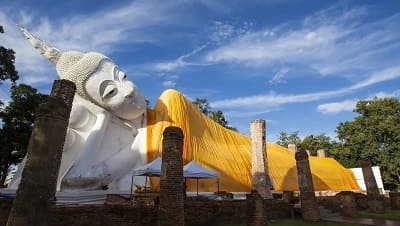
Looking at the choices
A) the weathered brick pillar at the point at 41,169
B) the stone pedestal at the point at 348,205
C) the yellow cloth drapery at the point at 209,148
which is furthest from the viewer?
the yellow cloth drapery at the point at 209,148

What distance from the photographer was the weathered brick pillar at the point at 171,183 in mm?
6613

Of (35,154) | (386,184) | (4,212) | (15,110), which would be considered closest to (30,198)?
(35,154)

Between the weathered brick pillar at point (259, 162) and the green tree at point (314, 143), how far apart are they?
2982 centimetres

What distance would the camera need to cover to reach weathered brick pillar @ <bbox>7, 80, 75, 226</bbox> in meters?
4.43

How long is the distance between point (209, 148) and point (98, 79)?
6.36 m

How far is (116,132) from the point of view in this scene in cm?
1595

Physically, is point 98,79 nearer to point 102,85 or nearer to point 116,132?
point 102,85

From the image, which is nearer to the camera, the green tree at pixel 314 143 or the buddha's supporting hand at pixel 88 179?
the buddha's supporting hand at pixel 88 179

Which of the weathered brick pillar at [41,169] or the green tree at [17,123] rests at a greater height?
the green tree at [17,123]

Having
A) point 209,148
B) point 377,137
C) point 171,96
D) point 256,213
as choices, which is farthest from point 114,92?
point 377,137

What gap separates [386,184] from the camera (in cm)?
3347

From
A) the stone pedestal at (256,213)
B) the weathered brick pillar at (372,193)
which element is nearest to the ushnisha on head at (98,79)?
the stone pedestal at (256,213)

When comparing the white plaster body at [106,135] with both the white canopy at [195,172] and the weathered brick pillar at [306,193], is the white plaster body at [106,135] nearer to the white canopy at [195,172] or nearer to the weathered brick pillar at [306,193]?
the white canopy at [195,172]

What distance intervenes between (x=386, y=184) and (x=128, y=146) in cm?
2862
